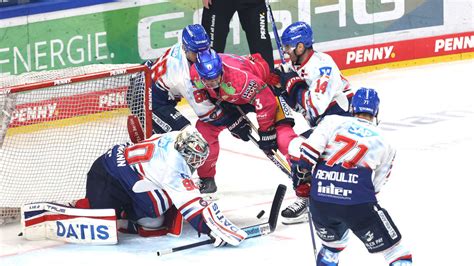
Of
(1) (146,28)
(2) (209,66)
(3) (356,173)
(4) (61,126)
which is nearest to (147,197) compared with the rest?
(2) (209,66)

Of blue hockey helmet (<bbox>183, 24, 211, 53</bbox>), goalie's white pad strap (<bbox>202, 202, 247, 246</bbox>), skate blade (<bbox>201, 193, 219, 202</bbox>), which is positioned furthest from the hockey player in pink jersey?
goalie's white pad strap (<bbox>202, 202, 247, 246</bbox>)

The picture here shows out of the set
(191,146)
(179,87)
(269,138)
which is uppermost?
(179,87)

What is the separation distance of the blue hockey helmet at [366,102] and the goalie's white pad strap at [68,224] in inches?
61.4

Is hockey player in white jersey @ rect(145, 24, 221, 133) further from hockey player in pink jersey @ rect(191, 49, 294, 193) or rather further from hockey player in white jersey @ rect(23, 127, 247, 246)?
hockey player in white jersey @ rect(23, 127, 247, 246)

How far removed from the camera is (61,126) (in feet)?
21.7

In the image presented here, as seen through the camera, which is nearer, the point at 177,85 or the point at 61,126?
the point at 177,85

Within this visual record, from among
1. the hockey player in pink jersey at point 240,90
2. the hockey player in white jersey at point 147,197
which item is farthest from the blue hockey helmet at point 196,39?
the hockey player in white jersey at point 147,197

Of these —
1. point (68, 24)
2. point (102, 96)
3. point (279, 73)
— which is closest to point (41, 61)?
point (68, 24)

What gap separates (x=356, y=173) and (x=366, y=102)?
30 cm

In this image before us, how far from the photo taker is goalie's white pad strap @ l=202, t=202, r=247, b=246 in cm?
552

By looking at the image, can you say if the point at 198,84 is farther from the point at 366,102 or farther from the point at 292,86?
the point at 366,102

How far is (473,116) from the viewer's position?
8438 millimetres

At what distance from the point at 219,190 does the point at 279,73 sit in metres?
0.99

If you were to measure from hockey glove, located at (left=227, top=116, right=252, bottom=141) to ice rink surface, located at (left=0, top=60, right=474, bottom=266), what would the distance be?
408mm
